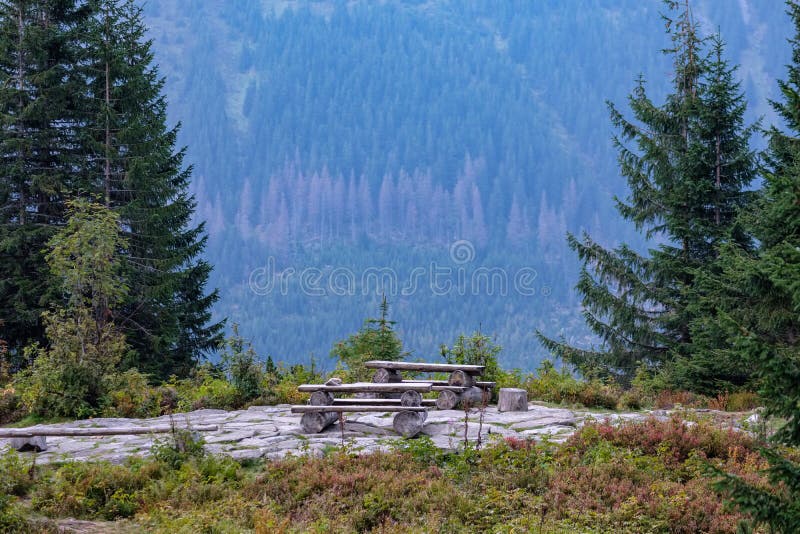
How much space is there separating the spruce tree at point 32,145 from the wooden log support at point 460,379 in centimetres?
1510

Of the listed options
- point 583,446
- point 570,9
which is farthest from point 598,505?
point 570,9

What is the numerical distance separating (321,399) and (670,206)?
14.0 metres

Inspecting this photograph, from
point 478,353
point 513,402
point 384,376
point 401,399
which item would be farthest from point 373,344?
point 401,399

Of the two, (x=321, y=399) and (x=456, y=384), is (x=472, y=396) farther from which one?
(x=321, y=399)

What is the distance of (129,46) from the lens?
29.1 metres

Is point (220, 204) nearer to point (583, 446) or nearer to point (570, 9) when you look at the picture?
point (570, 9)

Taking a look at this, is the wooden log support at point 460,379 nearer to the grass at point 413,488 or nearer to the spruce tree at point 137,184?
the grass at point 413,488

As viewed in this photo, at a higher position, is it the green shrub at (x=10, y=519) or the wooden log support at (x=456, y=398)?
the wooden log support at (x=456, y=398)

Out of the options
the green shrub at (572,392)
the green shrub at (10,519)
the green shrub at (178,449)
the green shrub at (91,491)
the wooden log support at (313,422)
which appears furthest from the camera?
the green shrub at (572,392)

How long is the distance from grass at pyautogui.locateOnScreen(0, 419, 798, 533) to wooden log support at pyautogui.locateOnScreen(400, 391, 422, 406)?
4.80 ft

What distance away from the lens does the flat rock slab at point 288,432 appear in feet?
35.5

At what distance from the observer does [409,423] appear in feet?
38.8

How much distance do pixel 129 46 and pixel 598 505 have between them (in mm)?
27232

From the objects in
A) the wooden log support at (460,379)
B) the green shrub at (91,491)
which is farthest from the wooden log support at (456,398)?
the green shrub at (91,491)
